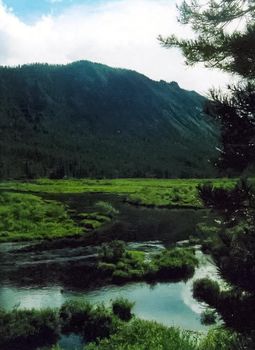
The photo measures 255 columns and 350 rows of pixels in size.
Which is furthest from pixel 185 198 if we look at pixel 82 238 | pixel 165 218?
pixel 82 238

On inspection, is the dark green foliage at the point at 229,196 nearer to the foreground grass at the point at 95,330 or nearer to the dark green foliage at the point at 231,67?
the dark green foliage at the point at 231,67

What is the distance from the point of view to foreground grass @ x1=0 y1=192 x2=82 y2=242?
62.3 metres

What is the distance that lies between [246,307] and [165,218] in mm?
71983

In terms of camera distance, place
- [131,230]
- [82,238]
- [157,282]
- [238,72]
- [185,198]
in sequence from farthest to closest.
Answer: [185,198] < [131,230] < [82,238] < [157,282] < [238,72]

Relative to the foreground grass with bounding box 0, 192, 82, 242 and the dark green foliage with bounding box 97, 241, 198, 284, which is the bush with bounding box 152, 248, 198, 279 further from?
the foreground grass with bounding box 0, 192, 82, 242

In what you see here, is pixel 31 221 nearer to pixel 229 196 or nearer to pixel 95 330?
pixel 95 330

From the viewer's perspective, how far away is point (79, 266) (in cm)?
4841

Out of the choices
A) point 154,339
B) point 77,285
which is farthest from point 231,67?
point 77,285

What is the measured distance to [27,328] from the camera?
32.8m

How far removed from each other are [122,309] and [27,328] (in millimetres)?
6721

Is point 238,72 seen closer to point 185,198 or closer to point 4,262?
point 4,262

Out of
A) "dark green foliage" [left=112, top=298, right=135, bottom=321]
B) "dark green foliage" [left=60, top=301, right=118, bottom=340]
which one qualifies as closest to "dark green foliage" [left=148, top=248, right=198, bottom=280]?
"dark green foliage" [left=112, top=298, right=135, bottom=321]

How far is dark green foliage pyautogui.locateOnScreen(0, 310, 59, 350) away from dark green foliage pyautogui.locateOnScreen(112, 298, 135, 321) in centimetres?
413

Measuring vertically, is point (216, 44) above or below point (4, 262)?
above
